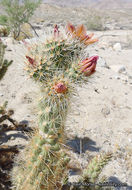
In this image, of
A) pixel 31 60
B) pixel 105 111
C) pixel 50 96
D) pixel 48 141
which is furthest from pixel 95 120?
pixel 31 60

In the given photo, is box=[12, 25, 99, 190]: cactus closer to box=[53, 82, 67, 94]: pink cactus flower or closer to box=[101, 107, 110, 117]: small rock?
box=[53, 82, 67, 94]: pink cactus flower

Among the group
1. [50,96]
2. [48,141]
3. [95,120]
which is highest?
[50,96]

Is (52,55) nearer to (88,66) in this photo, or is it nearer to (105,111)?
(88,66)

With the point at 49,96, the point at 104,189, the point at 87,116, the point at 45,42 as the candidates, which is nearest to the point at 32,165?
the point at 49,96

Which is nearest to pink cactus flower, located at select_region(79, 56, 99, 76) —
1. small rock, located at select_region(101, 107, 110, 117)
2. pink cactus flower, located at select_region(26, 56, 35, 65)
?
pink cactus flower, located at select_region(26, 56, 35, 65)

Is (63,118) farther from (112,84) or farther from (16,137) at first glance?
(112,84)

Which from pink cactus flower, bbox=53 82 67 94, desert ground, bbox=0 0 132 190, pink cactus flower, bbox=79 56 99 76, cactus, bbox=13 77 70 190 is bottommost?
desert ground, bbox=0 0 132 190

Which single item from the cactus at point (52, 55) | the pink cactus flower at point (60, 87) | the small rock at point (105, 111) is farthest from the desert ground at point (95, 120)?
the pink cactus flower at point (60, 87)

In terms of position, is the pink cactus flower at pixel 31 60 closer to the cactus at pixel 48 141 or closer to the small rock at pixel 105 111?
Answer: the cactus at pixel 48 141
